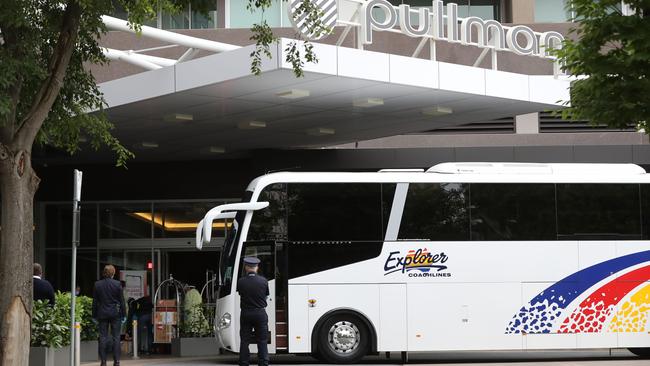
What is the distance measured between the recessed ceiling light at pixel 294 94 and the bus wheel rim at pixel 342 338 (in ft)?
17.2

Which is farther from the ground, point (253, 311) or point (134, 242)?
point (134, 242)

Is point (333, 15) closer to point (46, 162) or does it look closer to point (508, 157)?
point (508, 157)

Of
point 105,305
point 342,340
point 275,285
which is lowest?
point 342,340

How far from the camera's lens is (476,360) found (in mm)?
20547

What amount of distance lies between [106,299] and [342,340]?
13.8 ft

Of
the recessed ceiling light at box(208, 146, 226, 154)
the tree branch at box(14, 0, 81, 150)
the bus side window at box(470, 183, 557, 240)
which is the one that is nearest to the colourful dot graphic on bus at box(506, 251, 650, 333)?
the bus side window at box(470, 183, 557, 240)

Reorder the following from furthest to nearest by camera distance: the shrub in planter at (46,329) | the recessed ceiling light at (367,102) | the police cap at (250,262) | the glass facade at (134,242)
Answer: the glass facade at (134,242) < the recessed ceiling light at (367,102) < the shrub in planter at (46,329) < the police cap at (250,262)

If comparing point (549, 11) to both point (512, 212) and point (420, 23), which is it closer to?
point (420, 23)

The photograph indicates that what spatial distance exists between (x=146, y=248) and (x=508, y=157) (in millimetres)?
10959

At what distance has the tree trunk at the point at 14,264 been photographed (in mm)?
13648

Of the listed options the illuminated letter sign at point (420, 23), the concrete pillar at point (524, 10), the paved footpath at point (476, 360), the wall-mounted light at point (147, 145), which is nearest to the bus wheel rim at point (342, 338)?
the paved footpath at point (476, 360)

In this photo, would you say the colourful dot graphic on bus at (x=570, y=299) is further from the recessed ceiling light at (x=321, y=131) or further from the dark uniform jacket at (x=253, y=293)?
the recessed ceiling light at (x=321, y=131)

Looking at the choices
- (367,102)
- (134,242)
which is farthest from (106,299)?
(134,242)

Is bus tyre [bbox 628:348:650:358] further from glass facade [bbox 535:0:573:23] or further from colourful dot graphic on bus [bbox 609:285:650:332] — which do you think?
glass facade [bbox 535:0:573:23]
